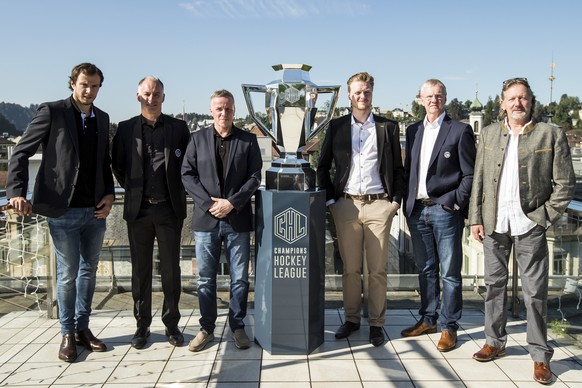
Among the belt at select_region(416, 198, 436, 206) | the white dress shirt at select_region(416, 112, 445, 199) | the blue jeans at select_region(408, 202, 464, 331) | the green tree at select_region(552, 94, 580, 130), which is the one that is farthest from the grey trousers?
the green tree at select_region(552, 94, 580, 130)

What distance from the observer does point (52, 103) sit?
3.09 meters

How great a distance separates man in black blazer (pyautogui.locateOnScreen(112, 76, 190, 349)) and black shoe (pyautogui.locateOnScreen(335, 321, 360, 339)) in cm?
105

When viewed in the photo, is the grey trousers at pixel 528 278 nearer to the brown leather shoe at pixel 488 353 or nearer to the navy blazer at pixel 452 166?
the brown leather shoe at pixel 488 353

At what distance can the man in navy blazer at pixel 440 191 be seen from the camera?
3314 mm

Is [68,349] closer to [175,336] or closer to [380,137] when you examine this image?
[175,336]

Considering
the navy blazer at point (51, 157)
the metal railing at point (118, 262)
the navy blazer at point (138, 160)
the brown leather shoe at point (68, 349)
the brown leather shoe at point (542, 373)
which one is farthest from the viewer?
the metal railing at point (118, 262)

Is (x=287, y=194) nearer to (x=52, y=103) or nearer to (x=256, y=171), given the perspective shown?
(x=256, y=171)

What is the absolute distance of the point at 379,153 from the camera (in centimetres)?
338

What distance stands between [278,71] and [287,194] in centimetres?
80

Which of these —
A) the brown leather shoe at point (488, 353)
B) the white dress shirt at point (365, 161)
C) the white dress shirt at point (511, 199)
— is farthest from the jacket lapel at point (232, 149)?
the brown leather shoe at point (488, 353)

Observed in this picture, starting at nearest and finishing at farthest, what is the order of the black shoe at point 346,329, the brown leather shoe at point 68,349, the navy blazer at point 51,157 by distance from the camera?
the navy blazer at point 51,157
the brown leather shoe at point 68,349
the black shoe at point 346,329

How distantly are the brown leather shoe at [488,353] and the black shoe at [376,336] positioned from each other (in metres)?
0.58

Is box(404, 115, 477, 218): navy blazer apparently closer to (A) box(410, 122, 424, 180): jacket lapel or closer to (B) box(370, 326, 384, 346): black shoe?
(A) box(410, 122, 424, 180): jacket lapel

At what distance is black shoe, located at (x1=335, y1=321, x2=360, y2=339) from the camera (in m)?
3.53
